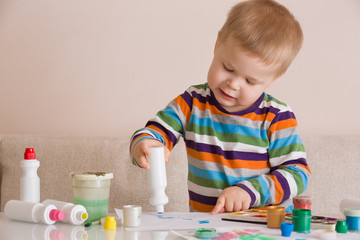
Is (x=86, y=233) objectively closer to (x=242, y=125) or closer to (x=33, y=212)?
(x=33, y=212)

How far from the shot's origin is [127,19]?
214 centimetres

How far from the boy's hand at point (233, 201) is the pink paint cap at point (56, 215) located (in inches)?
13.2

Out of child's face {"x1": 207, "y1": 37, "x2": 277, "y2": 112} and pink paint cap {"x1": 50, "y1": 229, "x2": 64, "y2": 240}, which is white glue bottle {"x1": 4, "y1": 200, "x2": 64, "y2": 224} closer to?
pink paint cap {"x1": 50, "y1": 229, "x2": 64, "y2": 240}

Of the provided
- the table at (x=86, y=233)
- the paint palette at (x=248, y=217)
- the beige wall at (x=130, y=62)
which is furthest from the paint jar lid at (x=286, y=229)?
the beige wall at (x=130, y=62)

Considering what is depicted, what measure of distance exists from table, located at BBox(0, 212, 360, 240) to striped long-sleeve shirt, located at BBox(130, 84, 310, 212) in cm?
34

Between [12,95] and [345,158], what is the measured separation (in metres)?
1.43

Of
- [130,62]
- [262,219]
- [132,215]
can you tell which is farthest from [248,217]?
[130,62]

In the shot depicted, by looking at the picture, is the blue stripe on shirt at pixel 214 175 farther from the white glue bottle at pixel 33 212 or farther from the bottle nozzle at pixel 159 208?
the white glue bottle at pixel 33 212

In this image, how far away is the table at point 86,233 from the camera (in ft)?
2.82

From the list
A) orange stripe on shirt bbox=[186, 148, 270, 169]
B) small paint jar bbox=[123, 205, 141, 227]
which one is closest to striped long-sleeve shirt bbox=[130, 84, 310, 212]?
orange stripe on shirt bbox=[186, 148, 270, 169]

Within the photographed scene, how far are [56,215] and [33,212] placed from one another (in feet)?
0.19

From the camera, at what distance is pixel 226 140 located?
4.39 feet

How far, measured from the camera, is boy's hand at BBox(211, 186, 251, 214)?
3.59ft

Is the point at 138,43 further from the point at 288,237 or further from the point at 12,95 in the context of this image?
the point at 288,237
